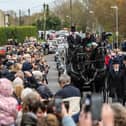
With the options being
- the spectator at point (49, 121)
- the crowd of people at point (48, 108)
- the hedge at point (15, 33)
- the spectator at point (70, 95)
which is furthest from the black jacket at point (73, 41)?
the hedge at point (15, 33)

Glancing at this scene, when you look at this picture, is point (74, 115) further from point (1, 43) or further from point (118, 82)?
point (1, 43)

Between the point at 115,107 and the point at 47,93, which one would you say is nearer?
the point at 115,107

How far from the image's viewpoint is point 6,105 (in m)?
9.76

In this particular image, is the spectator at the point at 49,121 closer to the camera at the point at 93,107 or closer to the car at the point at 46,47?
the camera at the point at 93,107

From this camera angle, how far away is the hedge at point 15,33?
8381 centimetres

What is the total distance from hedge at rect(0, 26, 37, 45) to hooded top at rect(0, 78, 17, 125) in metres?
71.9

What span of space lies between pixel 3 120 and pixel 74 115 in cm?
118

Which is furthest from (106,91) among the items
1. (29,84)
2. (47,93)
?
(47,93)

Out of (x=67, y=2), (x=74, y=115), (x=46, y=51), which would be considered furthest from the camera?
(x=67, y=2)

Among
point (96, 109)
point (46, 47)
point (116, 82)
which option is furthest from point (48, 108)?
point (46, 47)

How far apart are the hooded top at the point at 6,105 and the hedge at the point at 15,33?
236 feet

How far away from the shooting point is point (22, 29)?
92812 mm

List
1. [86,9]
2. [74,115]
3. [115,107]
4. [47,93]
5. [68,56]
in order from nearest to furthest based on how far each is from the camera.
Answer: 1. [115,107]
2. [74,115]
3. [47,93]
4. [68,56]
5. [86,9]

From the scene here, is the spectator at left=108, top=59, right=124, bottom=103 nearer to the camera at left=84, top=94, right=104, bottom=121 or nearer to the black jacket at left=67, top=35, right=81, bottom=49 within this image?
the black jacket at left=67, top=35, right=81, bottom=49
